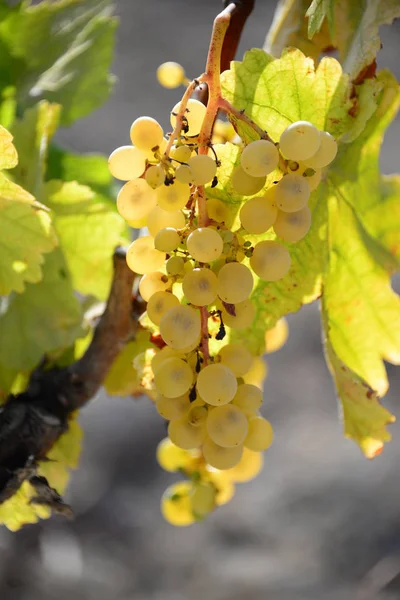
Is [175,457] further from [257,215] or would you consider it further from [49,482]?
[257,215]

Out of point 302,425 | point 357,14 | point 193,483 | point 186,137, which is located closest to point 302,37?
point 357,14

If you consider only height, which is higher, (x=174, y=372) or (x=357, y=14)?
(x=357, y=14)

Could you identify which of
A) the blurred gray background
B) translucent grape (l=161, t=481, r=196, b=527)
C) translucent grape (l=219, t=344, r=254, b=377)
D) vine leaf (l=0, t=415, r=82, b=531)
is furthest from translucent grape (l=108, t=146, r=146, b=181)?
the blurred gray background

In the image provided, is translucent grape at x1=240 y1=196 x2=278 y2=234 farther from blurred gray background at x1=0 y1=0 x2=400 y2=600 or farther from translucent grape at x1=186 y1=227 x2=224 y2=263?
blurred gray background at x1=0 y1=0 x2=400 y2=600

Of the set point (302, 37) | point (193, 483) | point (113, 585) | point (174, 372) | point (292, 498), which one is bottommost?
point (113, 585)

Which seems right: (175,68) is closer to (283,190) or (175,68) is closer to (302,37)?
(302,37)

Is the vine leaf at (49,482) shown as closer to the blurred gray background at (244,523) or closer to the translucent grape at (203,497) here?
the translucent grape at (203,497)
